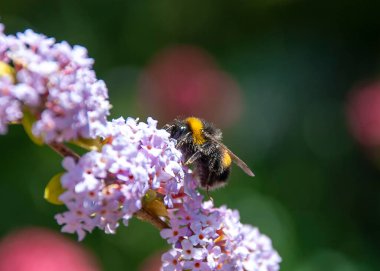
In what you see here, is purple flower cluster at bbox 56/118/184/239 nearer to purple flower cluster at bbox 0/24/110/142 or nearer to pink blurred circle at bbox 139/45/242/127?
purple flower cluster at bbox 0/24/110/142

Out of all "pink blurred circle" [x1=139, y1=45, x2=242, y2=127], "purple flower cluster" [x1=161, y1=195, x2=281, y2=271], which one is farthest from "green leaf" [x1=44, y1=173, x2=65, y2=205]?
"pink blurred circle" [x1=139, y1=45, x2=242, y2=127]

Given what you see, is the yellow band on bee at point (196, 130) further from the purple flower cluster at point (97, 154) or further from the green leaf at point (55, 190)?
the green leaf at point (55, 190)

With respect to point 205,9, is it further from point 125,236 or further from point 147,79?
point 125,236

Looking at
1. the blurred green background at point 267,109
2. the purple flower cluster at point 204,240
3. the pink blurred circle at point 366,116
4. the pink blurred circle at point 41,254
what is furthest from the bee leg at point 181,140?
the pink blurred circle at point 366,116

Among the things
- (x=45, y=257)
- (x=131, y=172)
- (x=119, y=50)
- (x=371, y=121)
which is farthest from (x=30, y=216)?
(x=131, y=172)

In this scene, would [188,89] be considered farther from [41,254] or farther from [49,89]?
[49,89]

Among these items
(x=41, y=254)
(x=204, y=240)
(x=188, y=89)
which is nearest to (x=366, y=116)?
(x=188, y=89)
